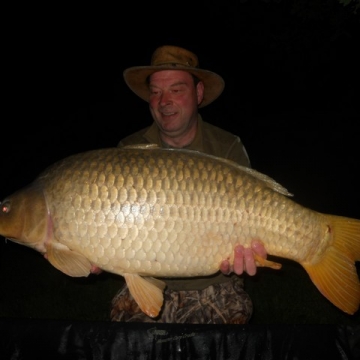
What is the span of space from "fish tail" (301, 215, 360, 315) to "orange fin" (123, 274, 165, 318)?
0.58 m

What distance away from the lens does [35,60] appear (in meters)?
16.5

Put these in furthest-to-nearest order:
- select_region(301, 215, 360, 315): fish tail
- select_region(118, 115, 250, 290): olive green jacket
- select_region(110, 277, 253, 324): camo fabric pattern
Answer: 1. select_region(118, 115, 250, 290): olive green jacket
2. select_region(110, 277, 253, 324): camo fabric pattern
3. select_region(301, 215, 360, 315): fish tail

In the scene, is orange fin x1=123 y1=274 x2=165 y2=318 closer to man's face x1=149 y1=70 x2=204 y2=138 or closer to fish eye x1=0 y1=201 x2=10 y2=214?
fish eye x1=0 y1=201 x2=10 y2=214

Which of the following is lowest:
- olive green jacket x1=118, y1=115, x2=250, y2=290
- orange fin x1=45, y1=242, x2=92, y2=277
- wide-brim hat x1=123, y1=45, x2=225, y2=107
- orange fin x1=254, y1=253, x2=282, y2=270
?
orange fin x1=45, y1=242, x2=92, y2=277

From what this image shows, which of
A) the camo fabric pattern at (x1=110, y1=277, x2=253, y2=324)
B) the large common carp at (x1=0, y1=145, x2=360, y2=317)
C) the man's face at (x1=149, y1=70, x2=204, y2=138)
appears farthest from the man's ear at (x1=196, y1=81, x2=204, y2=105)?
the camo fabric pattern at (x1=110, y1=277, x2=253, y2=324)

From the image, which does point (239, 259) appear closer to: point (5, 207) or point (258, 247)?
point (258, 247)

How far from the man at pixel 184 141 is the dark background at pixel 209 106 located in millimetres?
1002

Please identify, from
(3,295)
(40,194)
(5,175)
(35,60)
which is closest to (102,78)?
(35,60)

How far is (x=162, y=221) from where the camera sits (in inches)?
57.5

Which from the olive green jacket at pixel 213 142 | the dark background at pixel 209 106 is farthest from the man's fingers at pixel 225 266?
the dark background at pixel 209 106

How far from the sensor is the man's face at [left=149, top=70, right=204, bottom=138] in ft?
6.71

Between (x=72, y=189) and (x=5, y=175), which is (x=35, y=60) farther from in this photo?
(x=72, y=189)

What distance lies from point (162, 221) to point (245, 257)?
0.36 m

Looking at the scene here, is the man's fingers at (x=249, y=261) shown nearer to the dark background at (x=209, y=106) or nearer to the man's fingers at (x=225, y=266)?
the man's fingers at (x=225, y=266)
